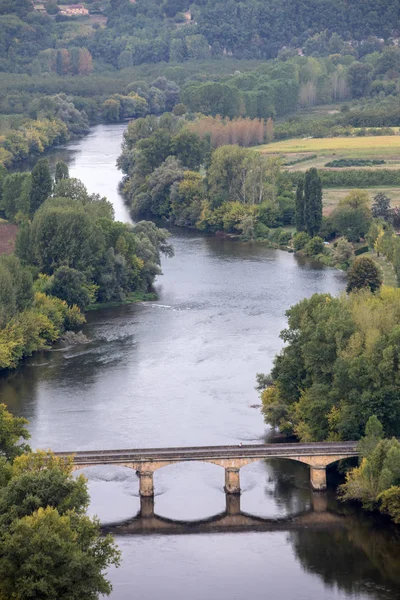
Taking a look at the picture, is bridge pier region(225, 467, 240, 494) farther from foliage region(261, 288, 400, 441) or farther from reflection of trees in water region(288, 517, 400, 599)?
foliage region(261, 288, 400, 441)

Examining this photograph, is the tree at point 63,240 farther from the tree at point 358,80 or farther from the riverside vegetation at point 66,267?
the tree at point 358,80

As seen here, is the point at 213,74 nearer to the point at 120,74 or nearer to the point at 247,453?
the point at 120,74

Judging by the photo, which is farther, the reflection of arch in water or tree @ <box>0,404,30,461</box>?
the reflection of arch in water

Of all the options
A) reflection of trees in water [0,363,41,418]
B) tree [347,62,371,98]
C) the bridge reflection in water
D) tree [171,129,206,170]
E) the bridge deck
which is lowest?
the bridge reflection in water

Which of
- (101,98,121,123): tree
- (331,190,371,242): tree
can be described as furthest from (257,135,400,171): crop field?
(101,98,121,123): tree

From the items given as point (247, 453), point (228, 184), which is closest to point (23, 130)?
point (228, 184)

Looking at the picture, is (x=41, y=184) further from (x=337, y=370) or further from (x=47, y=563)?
(x=47, y=563)

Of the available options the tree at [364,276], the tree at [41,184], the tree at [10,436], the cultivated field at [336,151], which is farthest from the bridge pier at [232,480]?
the cultivated field at [336,151]
